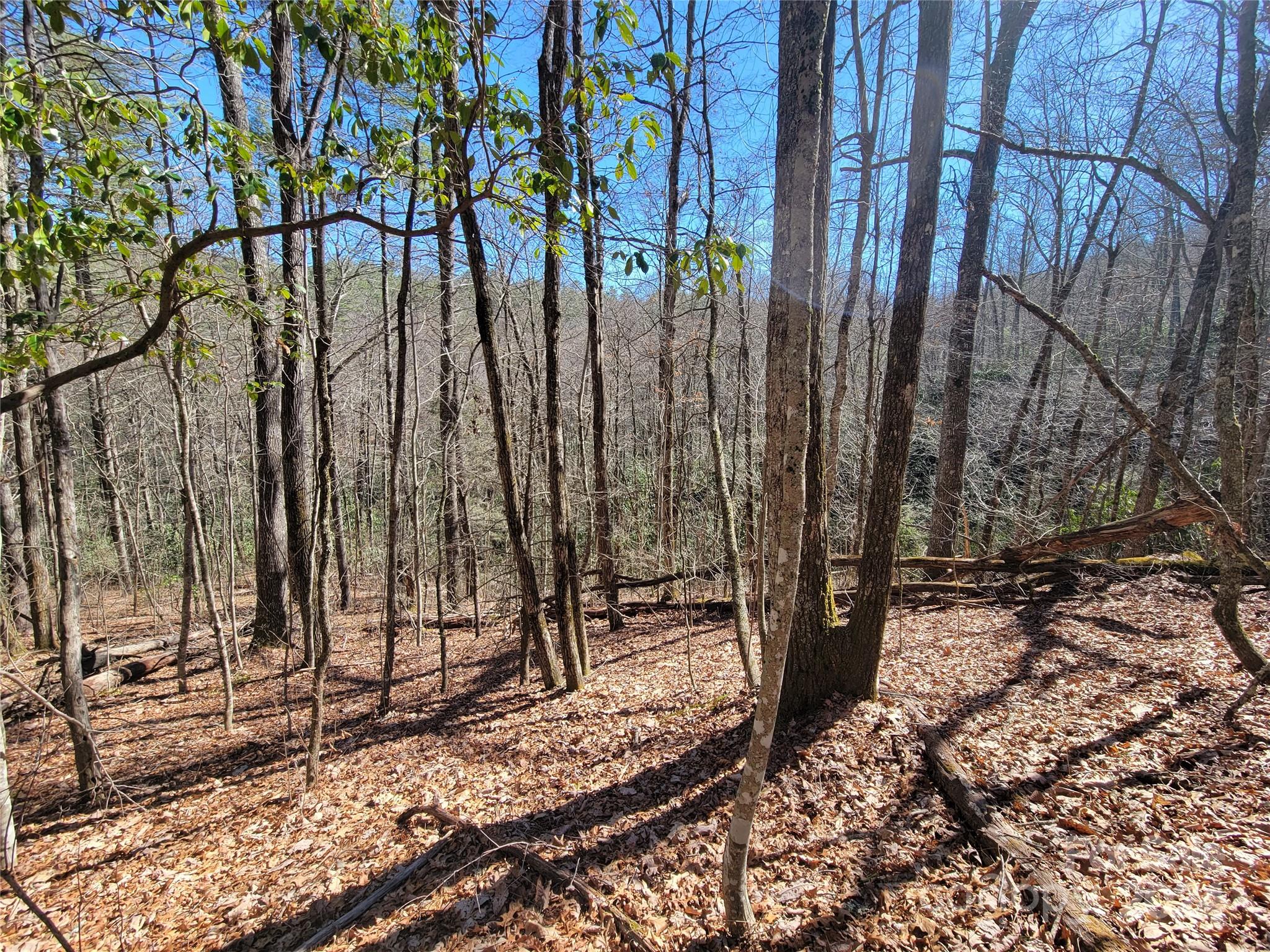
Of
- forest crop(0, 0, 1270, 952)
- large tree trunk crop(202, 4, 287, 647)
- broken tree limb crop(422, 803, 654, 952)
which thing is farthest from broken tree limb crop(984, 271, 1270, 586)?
large tree trunk crop(202, 4, 287, 647)

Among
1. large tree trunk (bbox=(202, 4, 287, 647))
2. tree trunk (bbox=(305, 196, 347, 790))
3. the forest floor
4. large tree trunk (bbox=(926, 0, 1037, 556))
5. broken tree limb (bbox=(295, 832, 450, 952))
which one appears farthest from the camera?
large tree trunk (bbox=(926, 0, 1037, 556))

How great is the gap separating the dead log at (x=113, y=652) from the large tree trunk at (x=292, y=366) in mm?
2495

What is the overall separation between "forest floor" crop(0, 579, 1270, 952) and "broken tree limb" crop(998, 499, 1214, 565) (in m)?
0.94

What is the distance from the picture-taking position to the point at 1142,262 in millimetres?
14875

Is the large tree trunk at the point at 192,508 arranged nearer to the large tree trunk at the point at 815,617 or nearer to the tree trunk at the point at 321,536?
the tree trunk at the point at 321,536

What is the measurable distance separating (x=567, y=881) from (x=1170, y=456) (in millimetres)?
5822

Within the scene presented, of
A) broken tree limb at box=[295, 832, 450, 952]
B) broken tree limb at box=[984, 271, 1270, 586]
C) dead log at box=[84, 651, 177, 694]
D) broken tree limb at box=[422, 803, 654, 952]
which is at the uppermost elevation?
broken tree limb at box=[984, 271, 1270, 586]

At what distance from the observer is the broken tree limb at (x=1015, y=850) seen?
7.97ft

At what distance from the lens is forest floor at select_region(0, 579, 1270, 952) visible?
283cm

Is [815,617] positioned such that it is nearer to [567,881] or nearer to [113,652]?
[567,881]

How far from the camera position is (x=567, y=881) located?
3250 millimetres

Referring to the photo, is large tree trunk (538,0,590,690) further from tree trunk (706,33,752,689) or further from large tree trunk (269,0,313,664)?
large tree trunk (269,0,313,664)

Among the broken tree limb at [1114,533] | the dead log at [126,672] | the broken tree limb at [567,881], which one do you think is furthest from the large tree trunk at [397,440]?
the broken tree limb at [1114,533]

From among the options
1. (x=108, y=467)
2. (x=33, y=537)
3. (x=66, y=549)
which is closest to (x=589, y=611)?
(x=66, y=549)
